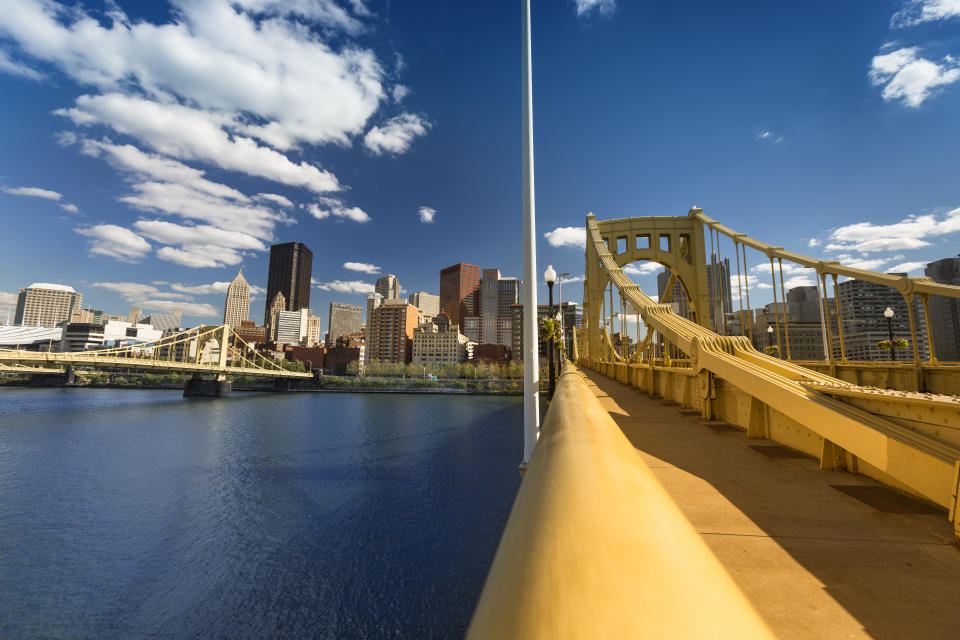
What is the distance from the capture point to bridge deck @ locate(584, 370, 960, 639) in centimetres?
174

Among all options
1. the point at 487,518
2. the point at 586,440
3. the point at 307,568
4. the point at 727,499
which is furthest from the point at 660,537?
the point at 487,518

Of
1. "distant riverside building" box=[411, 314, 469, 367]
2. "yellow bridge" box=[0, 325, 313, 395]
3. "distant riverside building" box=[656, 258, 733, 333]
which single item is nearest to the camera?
"distant riverside building" box=[656, 258, 733, 333]

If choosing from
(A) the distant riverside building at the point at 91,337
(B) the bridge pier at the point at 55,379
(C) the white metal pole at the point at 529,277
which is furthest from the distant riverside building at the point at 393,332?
(C) the white metal pole at the point at 529,277

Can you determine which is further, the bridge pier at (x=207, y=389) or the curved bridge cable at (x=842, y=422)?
the bridge pier at (x=207, y=389)

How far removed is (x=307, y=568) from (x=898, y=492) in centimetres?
1227

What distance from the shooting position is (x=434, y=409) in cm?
4744

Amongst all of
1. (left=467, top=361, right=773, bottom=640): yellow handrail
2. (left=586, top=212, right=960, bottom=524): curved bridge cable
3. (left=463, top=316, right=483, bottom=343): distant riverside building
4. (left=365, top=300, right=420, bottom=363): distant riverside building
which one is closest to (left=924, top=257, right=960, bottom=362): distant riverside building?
(left=586, top=212, right=960, bottom=524): curved bridge cable

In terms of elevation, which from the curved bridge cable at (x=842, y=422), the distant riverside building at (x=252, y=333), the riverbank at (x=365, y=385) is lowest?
the riverbank at (x=365, y=385)

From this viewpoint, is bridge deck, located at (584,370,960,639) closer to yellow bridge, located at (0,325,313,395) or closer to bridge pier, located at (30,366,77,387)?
yellow bridge, located at (0,325,313,395)

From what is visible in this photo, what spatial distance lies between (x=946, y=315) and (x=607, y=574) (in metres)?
75.1

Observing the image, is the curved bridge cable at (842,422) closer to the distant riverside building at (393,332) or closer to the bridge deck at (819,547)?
the bridge deck at (819,547)

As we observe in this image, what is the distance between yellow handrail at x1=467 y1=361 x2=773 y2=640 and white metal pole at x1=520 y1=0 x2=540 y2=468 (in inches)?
234

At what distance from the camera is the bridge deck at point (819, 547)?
1744 millimetres

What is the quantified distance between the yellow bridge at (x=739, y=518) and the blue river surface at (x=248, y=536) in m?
7.39
